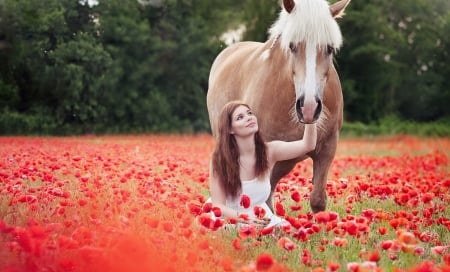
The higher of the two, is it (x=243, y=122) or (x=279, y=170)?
(x=243, y=122)

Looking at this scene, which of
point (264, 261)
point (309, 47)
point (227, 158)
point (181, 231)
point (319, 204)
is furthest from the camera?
point (319, 204)

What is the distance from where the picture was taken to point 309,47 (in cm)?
358

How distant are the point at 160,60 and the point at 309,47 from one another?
37.2 ft

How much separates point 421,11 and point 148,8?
856cm

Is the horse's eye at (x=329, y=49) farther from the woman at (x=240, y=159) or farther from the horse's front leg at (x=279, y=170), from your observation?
the horse's front leg at (x=279, y=170)

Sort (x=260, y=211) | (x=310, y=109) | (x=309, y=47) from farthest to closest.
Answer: (x=309, y=47) → (x=310, y=109) → (x=260, y=211)

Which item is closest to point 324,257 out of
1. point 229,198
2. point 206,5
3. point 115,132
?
point 229,198

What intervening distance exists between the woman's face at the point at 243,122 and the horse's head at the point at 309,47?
34cm

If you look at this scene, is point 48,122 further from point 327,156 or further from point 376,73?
point 376,73

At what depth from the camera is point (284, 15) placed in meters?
4.02

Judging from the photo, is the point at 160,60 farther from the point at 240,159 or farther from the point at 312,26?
the point at 312,26

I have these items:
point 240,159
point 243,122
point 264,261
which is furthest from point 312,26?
point 264,261

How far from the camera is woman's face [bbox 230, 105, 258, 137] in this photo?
3654 mm

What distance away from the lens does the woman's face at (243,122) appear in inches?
144
